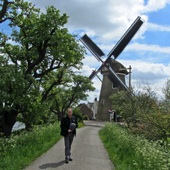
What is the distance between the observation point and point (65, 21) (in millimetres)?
21422

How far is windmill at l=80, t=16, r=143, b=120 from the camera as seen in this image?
56.1 m

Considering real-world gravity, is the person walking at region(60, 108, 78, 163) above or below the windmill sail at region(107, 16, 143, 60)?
below

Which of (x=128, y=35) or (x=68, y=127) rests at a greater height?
(x=128, y=35)

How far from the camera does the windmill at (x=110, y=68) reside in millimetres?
56125

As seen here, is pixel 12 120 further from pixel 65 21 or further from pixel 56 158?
pixel 56 158

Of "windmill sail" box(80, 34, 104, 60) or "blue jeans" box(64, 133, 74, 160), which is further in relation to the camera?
"windmill sail" box(80, 34, 104, 60)

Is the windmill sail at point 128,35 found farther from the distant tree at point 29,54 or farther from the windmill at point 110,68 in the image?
the distant tree at point 29,54

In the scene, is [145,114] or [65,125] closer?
[65,125]

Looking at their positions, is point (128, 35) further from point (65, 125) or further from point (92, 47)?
point (65, 125)

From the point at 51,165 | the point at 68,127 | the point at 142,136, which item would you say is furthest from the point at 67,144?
the point at 142,136

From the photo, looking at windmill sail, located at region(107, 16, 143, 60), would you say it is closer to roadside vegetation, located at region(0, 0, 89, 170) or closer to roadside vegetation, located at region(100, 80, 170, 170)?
roadside vegetation, located at region(100, 80, 170, 170)

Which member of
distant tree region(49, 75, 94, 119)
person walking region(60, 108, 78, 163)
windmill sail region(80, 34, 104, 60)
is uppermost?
windmill sail region(80, 34, 104, 60)

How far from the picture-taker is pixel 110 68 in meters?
60.5

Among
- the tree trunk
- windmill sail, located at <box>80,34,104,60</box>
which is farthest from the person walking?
windmill sail, located at <box>80,34,104,60</box>
